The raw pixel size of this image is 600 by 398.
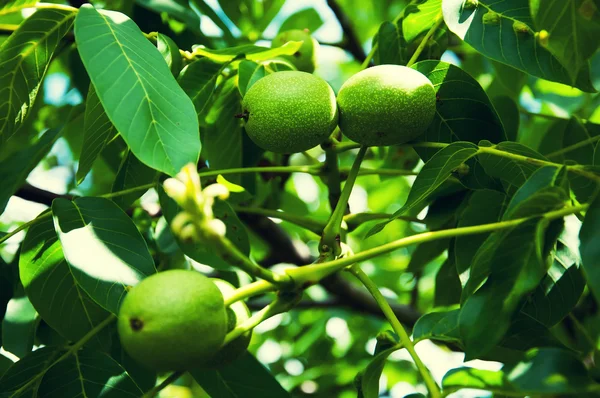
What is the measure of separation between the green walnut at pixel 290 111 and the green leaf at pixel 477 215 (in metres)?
0.40

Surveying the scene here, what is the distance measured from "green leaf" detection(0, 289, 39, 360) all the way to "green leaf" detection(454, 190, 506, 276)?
1.14 m

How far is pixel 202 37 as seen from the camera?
231 centimetres

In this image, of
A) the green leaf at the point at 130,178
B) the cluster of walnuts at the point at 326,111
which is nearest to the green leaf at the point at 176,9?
the green leaf at the point at 130,178

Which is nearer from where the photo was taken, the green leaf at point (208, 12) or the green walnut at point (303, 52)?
the green walnut at point (303, 52)

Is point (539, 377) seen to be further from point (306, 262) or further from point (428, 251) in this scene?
point (306, 262)

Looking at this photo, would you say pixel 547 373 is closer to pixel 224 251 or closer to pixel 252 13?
pixel 224 251

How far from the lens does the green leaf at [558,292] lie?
1479 mm

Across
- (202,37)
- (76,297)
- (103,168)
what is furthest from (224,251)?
(103,168)

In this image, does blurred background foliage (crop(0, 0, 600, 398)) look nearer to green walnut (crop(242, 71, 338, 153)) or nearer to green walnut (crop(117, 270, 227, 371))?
green walnut (crop(242, 71, 338, 153))

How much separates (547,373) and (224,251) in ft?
1.88

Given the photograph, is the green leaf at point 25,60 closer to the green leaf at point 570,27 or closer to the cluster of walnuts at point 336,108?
the cluster of walnuts at point 336,108

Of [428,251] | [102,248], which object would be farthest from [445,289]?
[102,248]

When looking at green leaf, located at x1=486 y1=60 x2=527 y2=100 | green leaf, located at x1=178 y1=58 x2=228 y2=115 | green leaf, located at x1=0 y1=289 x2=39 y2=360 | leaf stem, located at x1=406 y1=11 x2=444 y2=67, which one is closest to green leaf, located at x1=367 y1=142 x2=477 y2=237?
leaf stem, located at x1=406 y1=11 x2=444 y2=67

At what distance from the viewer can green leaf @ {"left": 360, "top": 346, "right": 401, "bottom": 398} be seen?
1391mm
